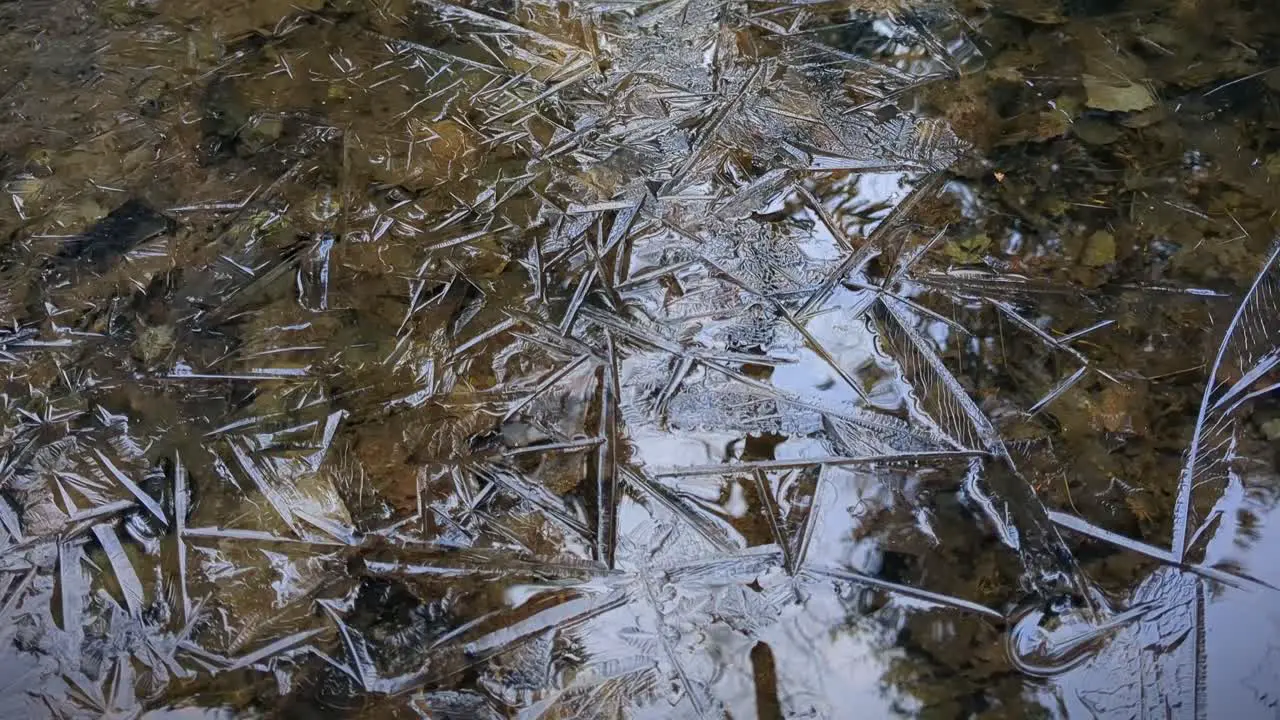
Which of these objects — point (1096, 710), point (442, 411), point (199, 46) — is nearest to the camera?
point (1096, 710)

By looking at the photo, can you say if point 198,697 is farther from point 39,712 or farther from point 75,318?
point 75,318

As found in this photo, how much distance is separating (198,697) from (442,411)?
1.04 ft

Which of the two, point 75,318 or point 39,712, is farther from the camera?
point 75,318

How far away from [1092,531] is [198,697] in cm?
79

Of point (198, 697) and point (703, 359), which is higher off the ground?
point (703, 359)

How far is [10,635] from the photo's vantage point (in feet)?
2.39

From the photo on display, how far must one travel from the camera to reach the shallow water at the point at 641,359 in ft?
2.32

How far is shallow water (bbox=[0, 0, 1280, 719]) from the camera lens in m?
0.71

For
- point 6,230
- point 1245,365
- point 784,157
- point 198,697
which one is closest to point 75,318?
point 6,230

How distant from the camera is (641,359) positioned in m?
0.85

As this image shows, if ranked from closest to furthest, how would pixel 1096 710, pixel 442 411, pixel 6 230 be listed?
1. pixel 1096 710
2. pixel 442 411
3. pixel 6 230

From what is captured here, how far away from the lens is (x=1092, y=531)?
749mm

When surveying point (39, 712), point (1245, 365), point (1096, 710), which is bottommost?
point (39, 712)

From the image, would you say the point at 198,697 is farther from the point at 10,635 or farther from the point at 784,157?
the point at 784,157
